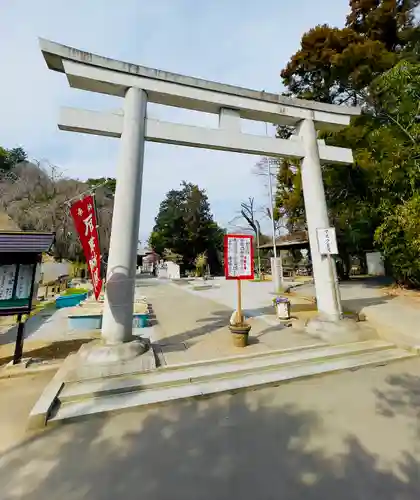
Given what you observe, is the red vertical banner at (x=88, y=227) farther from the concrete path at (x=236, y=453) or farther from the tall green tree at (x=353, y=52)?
the tall green tree at (x=353, y=52)

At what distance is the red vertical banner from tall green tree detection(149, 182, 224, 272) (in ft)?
90.0

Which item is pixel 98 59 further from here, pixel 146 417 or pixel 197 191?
pixel 197 191

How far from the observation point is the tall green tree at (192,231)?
3241 cm

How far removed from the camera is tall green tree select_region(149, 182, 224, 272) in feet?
106

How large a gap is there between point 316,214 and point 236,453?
4842mm

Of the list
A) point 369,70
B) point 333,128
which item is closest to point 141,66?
point 333,128

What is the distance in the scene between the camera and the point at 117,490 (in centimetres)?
210

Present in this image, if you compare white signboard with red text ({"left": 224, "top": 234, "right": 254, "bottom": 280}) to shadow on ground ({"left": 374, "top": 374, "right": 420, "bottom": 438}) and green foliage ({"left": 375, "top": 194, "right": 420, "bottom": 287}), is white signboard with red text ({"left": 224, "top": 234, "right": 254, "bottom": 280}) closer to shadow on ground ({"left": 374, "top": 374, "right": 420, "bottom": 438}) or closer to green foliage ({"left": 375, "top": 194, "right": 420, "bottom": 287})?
shadow on ground ({"left": 374, "top": 374, "right": 420, "bottom": 438})

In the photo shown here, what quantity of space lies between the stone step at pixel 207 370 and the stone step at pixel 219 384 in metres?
0.05

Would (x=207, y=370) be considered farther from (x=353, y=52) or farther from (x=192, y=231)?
(x=192, y=231)

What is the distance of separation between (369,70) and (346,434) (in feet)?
43.7

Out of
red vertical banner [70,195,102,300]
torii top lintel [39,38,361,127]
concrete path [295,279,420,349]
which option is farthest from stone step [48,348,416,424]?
torii top lintel [39,38,361,127]

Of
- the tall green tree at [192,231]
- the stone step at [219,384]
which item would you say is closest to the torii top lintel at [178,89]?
the stone step at [219,384]

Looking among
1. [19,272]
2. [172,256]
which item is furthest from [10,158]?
[19,272]
